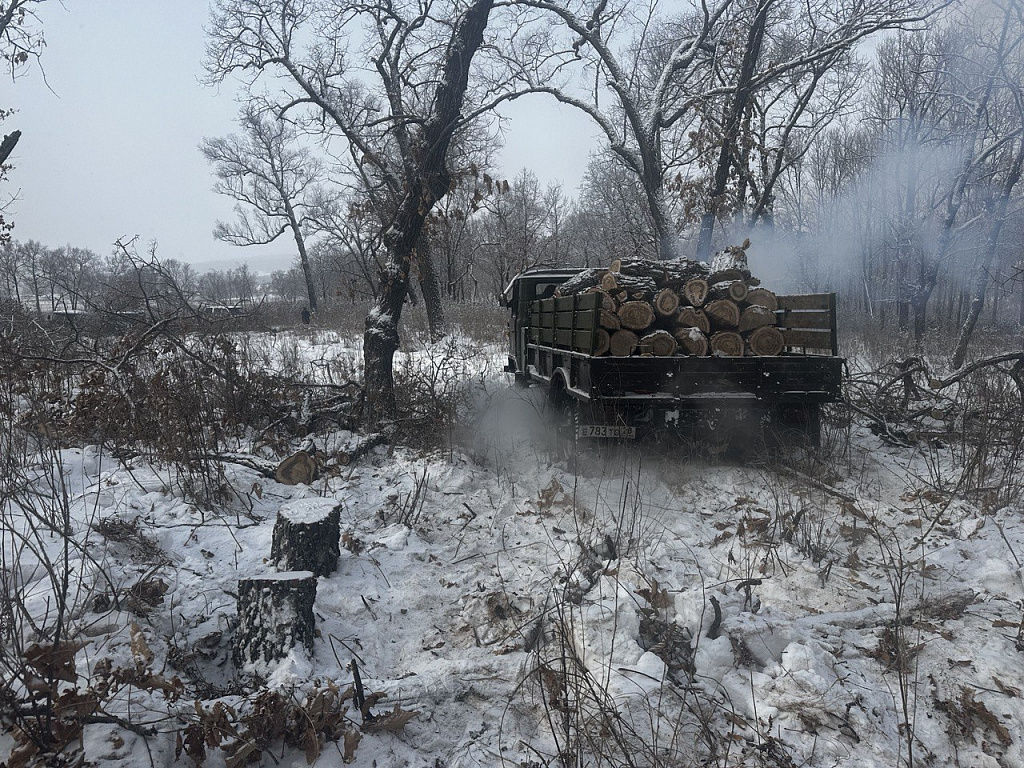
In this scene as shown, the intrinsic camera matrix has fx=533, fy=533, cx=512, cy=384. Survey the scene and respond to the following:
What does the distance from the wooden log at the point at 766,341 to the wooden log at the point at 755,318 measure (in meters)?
0.06

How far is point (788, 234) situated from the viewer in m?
27.2

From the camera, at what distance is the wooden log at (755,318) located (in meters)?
5.26

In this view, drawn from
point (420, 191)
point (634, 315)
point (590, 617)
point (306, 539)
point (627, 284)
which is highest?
point (420, 191)

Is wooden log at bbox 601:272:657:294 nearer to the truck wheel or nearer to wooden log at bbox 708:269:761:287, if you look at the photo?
wooden log at bbox 708:269:761:287

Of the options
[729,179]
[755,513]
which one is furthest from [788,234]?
[755,513]

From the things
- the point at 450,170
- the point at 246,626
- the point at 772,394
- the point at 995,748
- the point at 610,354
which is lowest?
the point at 995,748

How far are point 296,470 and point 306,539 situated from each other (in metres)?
1.79

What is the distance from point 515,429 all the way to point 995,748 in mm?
5456

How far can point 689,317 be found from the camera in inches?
210

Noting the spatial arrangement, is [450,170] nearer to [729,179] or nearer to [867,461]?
[867,461]

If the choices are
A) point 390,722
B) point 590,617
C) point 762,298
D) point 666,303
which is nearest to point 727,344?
point 762,298

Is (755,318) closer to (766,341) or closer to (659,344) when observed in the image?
(766,341)

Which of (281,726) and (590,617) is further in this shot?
(590,617)

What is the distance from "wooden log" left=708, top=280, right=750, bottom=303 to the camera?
5.34m
